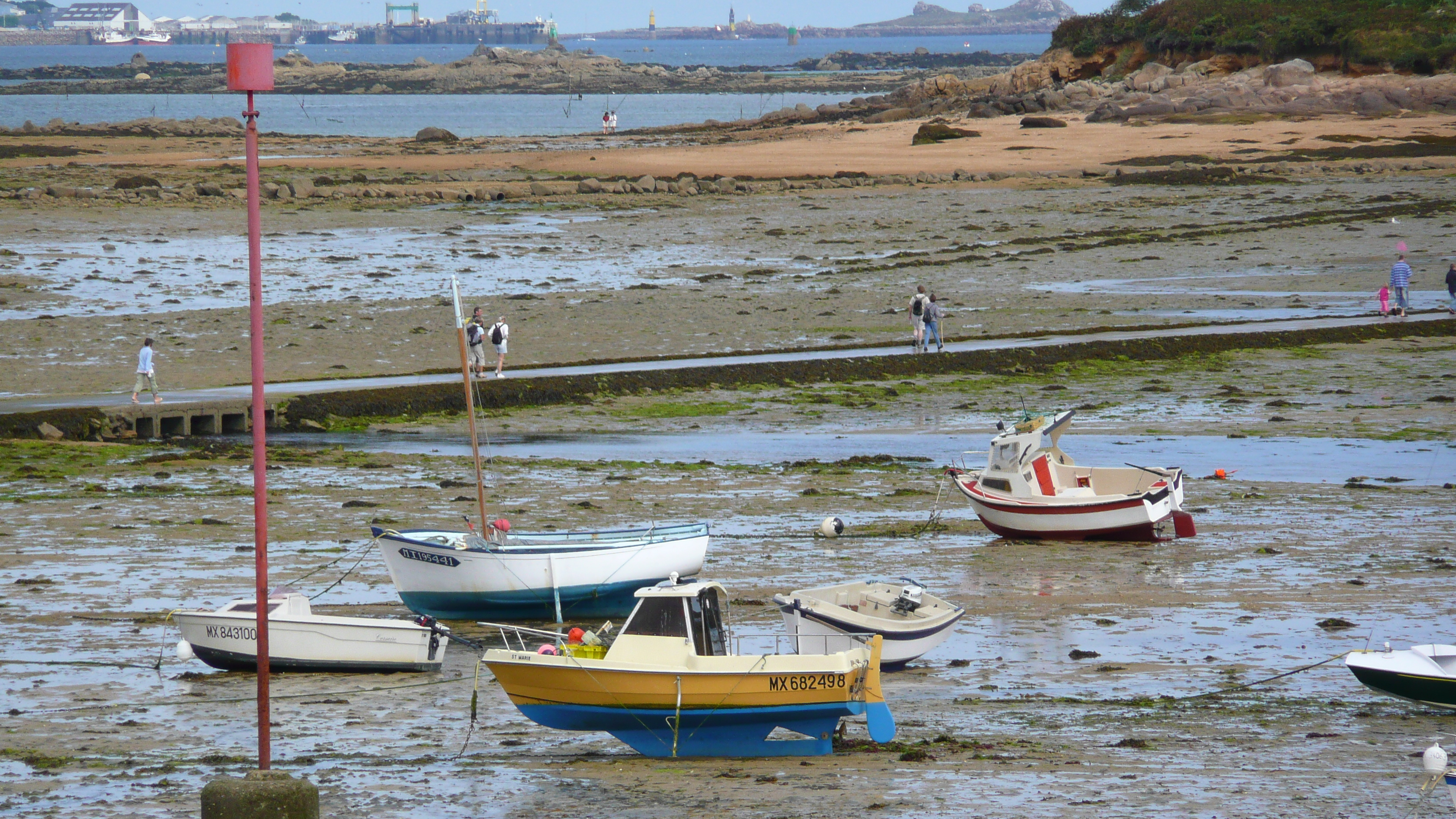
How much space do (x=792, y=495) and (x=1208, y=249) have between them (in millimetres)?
30266

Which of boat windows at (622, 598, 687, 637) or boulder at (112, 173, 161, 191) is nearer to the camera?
boat windows at (622, 598, 687, 637)

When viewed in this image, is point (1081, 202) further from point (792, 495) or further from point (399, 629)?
point (399, 629)

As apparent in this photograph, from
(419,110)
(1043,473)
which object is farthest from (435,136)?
(1043,473)

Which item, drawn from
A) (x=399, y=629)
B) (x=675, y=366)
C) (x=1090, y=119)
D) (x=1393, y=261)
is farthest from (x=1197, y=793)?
(x=1090, y=119)

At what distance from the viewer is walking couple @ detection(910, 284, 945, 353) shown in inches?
1341

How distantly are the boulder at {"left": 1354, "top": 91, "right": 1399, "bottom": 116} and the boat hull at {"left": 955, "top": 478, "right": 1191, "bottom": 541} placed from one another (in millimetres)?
69011

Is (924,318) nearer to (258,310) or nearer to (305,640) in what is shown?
(305,640)

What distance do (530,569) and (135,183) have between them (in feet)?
179

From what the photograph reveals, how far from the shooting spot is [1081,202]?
197ft

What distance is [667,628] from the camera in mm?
13352

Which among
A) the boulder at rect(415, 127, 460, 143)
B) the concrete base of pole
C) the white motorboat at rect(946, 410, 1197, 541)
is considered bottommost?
the white motorboat at rect(946, 410, 1197, 541)

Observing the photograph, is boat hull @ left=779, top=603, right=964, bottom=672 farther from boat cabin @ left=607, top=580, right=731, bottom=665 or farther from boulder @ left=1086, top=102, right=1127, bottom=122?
boulder @ left=1086, top=102, right=1127, bottom=122

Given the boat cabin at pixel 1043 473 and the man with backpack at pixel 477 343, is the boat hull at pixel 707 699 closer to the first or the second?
the boat cabin at pixel 1043 473

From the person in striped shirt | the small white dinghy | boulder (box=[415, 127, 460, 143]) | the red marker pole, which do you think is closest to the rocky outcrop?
boulder (box=[415, 127, 460, 143])
